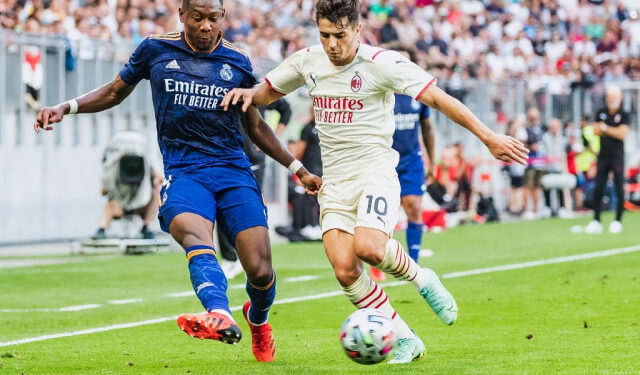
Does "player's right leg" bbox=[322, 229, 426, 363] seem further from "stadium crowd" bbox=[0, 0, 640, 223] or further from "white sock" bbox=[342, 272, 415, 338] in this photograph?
"stadium crowd" bbox=[0, 0, 640, 223]

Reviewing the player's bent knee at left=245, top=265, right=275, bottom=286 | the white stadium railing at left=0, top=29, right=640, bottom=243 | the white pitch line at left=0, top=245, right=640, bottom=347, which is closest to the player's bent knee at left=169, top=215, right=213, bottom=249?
the player's bent knee at left=245, top=265, right=275, bottom=286

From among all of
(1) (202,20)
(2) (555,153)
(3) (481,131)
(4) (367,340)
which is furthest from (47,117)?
(2) (555,153)

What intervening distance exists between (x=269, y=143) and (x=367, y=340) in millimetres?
1880

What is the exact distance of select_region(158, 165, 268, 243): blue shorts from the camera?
7.17 m

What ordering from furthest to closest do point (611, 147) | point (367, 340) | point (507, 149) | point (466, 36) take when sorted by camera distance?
Answer: point (466, 36), point (611, 147), point (507, 149), point (367, 340)

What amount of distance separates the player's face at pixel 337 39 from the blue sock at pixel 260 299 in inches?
55.9

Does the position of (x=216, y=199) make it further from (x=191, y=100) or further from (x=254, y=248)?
(x=191, y=100)

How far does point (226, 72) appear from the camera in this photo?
7.52 meters

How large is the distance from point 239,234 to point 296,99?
14.0 meters

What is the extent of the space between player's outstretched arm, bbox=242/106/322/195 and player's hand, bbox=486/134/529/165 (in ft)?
4.64

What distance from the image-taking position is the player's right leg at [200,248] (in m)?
6.25

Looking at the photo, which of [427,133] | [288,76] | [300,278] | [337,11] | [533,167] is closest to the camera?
[337,11]

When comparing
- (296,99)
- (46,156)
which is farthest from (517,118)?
(46,156)

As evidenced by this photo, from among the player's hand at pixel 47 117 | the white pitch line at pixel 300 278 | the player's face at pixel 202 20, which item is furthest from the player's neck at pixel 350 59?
A: the white pitch line at pixel 300 278
